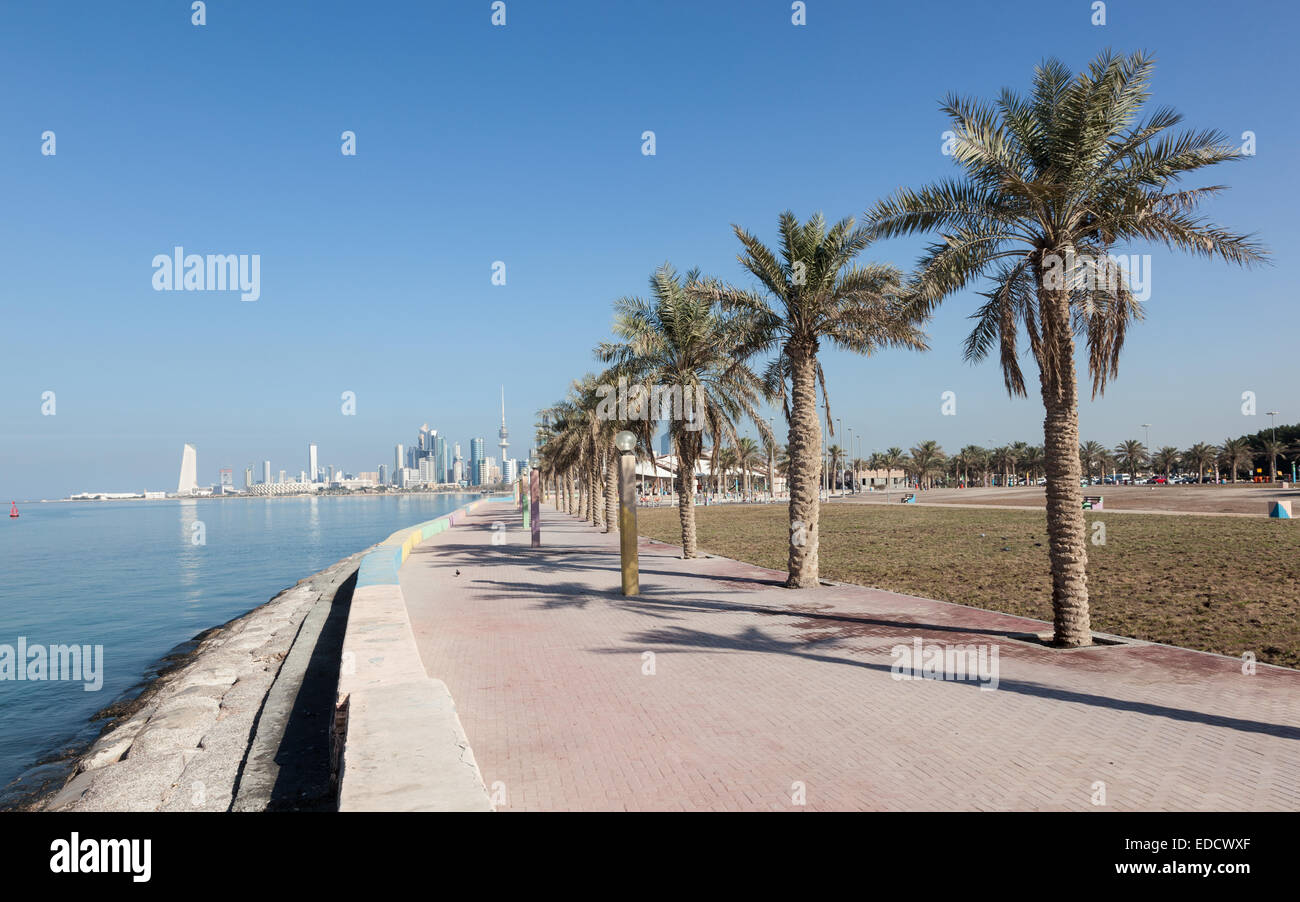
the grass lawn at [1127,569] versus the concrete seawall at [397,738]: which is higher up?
the concrete seawall at [397,738]

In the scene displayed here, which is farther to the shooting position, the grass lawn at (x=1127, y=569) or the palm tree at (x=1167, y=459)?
the palm tree at (x=1167, y=459)

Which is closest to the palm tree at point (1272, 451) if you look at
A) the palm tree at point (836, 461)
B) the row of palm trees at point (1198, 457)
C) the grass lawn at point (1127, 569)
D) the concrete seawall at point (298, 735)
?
the row of palm trees at point (1198, 457)

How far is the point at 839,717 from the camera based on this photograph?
7594 mm

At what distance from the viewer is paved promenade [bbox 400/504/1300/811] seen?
18.5 feet

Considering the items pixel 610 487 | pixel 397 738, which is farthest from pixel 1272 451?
pixel 397 738

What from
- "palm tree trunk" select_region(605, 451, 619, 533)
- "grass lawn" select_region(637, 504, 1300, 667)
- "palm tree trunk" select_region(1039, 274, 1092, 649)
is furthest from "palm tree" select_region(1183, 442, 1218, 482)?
"palm tree trunk" select_region(1039, 274, 1092, 649)

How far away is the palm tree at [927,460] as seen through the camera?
124 m

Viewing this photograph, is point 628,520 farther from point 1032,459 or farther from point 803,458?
point 1032,459

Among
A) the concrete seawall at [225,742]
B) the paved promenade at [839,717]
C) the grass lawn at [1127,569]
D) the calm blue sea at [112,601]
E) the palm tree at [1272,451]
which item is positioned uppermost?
the palm tree at [1272,451]

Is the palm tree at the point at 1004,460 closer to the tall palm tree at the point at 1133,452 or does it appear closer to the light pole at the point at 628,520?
the tall palm tree at the point at 1133,452

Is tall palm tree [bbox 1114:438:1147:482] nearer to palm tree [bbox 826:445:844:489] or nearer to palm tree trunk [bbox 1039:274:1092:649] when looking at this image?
palm tree [bbox 826:445:844:489]

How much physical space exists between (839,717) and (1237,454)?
372ft

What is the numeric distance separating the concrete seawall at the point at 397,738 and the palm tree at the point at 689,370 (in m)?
14.2

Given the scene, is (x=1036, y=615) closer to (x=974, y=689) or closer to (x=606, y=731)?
(x=974, y=689)
